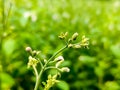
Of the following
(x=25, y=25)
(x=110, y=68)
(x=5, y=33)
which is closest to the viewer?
(x=5, y=33)

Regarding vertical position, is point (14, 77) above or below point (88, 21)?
below

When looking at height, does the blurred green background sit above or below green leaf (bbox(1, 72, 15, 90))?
above

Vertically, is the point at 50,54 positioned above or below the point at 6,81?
above

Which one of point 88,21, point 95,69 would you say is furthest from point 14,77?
point 88,21

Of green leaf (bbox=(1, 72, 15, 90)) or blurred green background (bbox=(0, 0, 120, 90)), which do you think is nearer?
green leaf (bbox=(1, 72, 15, 90))

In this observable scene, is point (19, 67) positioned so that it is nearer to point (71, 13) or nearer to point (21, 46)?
point (21, 46)

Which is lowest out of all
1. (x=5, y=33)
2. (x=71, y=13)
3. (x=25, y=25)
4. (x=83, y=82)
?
(x=83, y=82)

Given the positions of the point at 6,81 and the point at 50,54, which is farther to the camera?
the point at 50,54

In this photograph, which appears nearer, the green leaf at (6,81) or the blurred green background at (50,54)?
the green leaf at (6,81)

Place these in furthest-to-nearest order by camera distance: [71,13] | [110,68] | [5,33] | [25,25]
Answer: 1. [71,13]
2. [25,25]
3. [110,68]
4. [5,33]

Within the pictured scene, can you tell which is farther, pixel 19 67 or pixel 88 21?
pixel 88 21

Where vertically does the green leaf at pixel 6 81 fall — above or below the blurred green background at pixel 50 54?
below
